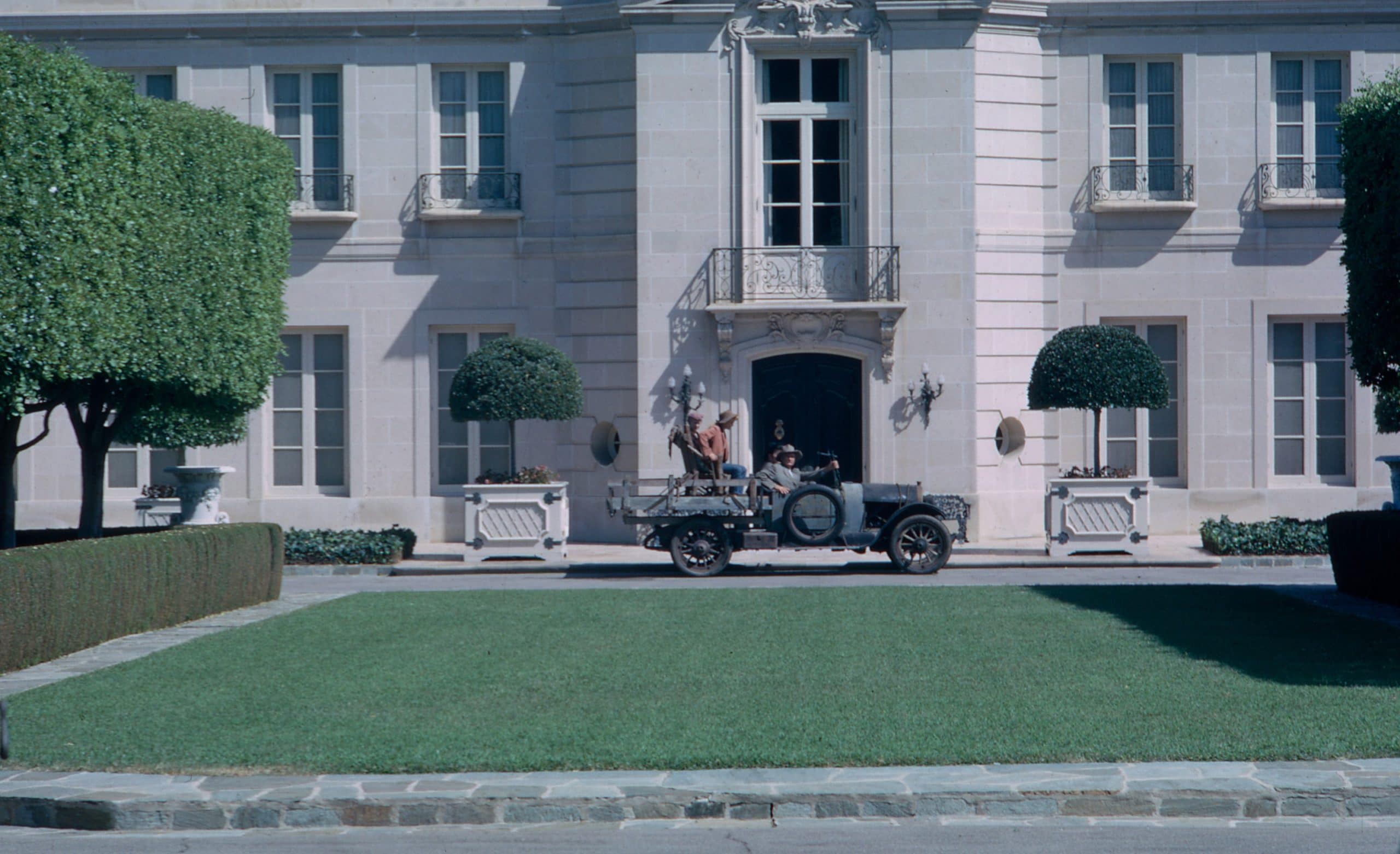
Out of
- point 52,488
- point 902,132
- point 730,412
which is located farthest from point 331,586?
point 902,132

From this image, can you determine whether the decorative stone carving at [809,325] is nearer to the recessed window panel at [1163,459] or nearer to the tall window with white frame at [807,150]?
the tall window with white frame at [807,150]

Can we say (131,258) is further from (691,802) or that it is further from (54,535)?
(691,802)

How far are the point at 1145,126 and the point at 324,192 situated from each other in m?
13.6

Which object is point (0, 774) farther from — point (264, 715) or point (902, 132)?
point (902, 132)

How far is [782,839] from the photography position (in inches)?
281

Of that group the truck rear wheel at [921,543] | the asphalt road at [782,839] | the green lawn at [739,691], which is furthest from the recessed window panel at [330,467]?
the asphalt road at [782,839]

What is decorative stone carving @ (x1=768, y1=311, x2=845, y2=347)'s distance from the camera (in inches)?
926

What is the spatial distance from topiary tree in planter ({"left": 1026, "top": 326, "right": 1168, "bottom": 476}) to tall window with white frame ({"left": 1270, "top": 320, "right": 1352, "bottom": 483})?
3.86 meters

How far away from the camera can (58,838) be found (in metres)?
7.37

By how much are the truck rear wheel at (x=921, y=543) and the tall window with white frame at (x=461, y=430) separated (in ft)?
26.6

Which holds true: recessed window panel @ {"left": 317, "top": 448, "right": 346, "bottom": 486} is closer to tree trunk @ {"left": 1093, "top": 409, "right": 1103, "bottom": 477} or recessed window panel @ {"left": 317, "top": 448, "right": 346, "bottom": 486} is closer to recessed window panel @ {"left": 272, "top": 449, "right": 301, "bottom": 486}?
recessed window panel @ {"left": 272, "top": 449, "right": 301, "bottom": 486}

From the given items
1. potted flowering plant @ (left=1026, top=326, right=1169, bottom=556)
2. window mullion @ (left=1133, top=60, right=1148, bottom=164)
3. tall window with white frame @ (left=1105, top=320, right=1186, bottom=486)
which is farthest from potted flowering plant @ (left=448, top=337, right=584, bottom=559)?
window mullion @ (left=1133, top=60, right=1148, bottom=164)

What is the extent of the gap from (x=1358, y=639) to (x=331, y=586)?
1218 centimetres

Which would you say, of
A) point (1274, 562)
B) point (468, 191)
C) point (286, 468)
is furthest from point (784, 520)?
point (286, 468)
